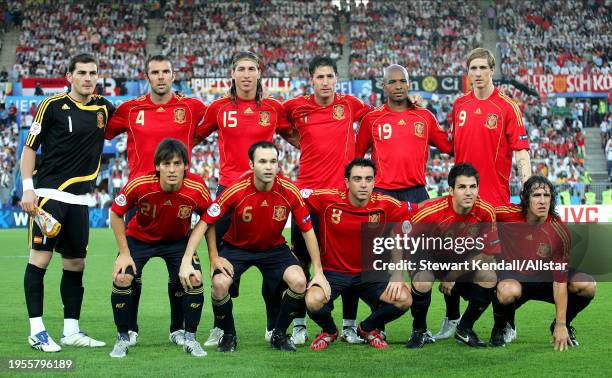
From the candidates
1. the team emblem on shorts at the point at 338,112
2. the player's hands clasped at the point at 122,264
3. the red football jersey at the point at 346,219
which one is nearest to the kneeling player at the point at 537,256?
the red football jersey at the point at 346,219

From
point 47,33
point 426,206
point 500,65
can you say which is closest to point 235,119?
point 426,206

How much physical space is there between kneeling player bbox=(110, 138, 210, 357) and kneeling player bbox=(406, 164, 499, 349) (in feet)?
5.71

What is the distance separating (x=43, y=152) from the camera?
7.27 m

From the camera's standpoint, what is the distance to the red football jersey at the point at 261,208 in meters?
7.02

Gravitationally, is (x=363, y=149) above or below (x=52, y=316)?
above

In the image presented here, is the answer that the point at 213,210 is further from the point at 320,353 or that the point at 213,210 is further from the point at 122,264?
the point at 320,353

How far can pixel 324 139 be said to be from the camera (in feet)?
25.5

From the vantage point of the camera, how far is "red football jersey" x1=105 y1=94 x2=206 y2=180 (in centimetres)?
751

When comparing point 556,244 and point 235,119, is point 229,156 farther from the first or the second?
point 556,244

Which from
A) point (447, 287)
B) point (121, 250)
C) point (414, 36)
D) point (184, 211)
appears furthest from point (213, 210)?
point (414, 36)

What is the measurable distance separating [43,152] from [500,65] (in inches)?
1231

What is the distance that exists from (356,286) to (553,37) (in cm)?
3269

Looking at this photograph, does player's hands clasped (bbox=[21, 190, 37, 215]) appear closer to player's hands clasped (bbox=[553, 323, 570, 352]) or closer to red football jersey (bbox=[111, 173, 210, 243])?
red football jersey (bbox=[111, 173, 210, 243])

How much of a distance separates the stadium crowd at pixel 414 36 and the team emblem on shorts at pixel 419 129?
91.5 ft
